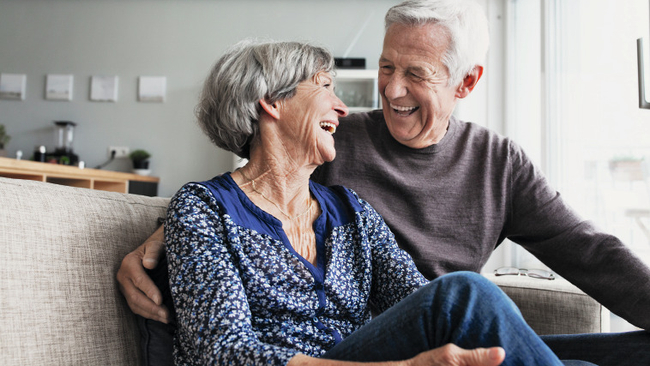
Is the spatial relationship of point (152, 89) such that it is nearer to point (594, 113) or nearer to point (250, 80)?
point (594, 113)

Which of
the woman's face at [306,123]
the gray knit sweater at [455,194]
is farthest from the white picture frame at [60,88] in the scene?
the woman's face at [306,123]

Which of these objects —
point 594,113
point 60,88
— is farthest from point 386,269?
point 60,88

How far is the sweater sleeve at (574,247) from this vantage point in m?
1.29

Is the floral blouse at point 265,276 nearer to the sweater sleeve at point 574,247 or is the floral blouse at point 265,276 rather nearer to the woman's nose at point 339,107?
the woman's nose at point 339,107

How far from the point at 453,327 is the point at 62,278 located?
77 centimetres

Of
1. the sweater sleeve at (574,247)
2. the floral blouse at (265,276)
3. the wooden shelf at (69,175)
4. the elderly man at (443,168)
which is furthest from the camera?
the wooden shelf at (69,175)

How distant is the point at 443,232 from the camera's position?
1596 millimetres

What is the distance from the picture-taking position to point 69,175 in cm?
386

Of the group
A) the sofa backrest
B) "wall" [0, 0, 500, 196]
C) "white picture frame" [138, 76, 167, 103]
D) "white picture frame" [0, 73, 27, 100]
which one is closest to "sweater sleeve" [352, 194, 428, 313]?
the sofa backrest

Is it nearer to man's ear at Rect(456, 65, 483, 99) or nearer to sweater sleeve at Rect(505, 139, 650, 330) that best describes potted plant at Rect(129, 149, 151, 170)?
man's ear at Rect(456, 65, 483, 99)

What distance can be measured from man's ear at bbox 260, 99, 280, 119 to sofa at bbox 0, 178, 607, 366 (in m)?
0.41

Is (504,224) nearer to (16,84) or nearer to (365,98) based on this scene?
(365,98)

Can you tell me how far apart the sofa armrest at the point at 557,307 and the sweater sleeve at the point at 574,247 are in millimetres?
163

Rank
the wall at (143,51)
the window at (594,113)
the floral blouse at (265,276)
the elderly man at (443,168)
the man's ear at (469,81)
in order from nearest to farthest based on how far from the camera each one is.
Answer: the floral blouse at (265,276)
the elderly man at (443,168)
the man's ear at (469,81)
the window at (594,113)
the wall at (143,51)
